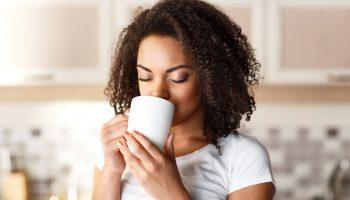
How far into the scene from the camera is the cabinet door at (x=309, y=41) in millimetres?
2002

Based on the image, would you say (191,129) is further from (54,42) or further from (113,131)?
(54,42)

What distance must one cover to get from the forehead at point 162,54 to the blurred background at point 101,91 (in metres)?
0.87

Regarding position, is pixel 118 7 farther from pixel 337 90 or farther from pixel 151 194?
pixel 151 194

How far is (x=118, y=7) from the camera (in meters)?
2.00

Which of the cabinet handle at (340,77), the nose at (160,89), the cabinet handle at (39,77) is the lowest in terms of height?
the cabinet handle at (340,77)

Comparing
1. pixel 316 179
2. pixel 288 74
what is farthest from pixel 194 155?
pixel 316 179

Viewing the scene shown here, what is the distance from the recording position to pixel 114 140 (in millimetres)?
990

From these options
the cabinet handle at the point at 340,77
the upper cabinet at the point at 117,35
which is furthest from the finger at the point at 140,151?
the cabinet handle at the point at 340,77

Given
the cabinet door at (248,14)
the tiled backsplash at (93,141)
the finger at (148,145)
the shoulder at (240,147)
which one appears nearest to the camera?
the finger at (148,145)

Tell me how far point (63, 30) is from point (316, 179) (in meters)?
1.21

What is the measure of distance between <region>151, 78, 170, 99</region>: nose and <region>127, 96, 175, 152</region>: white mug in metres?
→ 0.04

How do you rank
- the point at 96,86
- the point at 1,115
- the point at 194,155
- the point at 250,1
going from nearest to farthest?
the point at 194,155, the point at 250,1, the point at 96,86, the point at 1,115

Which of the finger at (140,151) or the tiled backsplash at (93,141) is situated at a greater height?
the finger at (140,151)

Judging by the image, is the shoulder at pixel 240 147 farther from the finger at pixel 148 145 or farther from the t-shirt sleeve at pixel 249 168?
the finger at pixel 148 145
